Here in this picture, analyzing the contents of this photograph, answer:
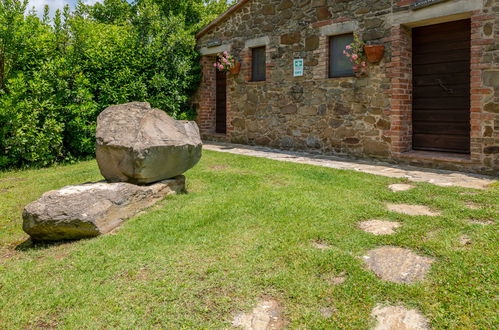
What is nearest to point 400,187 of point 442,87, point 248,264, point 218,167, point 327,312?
point 442,87

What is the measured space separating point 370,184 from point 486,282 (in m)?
2.75

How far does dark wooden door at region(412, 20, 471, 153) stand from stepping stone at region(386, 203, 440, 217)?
2904 millimetres

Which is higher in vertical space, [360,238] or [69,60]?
[69,60]

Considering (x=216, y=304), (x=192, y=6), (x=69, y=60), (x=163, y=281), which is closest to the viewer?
(x=216, y=304)

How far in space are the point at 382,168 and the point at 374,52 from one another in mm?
2094

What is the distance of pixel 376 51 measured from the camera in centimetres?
679

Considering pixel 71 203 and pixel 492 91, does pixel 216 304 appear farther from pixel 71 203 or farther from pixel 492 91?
pixel 492 91

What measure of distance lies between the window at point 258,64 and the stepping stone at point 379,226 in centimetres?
653

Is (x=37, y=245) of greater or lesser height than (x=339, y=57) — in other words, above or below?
below

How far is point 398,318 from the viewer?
7.13ft

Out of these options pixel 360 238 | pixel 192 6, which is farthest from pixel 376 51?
pixel 192 6

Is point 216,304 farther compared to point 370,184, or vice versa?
point 370,184

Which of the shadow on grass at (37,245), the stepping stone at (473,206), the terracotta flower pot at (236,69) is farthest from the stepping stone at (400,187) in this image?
the terracotta flower pot at (236,69)

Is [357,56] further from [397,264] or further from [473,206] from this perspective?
[397,264]
